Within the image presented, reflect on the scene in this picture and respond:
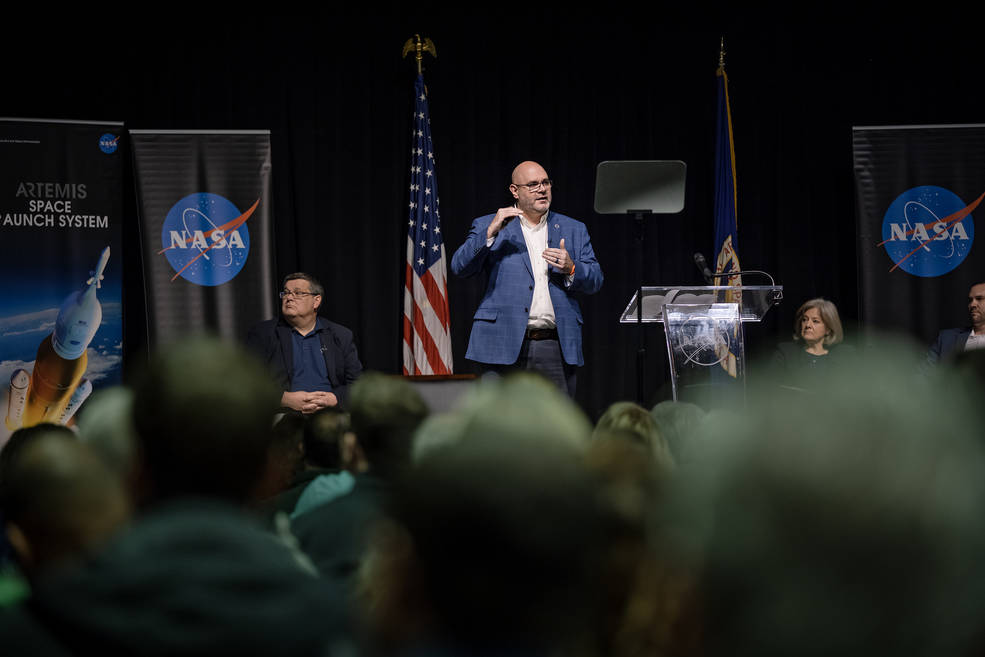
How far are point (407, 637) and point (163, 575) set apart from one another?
0.24 meters

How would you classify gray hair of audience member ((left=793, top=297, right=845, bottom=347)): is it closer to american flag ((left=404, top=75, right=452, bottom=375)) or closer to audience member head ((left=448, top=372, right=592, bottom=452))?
american flag ((left=404, top=75, right=452, bottom=375))

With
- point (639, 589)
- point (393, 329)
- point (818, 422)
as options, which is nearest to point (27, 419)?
point (393, 329)

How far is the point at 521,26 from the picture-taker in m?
6.34

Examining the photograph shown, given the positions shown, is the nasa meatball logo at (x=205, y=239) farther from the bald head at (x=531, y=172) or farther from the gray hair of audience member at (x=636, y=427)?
the gray hair of audience member at (x=636, y=427)

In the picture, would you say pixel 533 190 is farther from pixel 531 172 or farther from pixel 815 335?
pixel 815 335

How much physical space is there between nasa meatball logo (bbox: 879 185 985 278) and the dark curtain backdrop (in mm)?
570

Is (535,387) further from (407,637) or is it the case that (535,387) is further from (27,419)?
(27,419)

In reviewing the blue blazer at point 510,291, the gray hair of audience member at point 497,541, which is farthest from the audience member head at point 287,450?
the blue blazer at point 510,291

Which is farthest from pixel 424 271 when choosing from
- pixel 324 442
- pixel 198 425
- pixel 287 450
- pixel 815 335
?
pixel 198 425

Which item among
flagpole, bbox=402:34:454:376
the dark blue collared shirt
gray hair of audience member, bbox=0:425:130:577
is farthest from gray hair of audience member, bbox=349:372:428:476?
flagpole, bbox=402:34:454:376

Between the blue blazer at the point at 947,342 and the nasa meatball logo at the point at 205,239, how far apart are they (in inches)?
169

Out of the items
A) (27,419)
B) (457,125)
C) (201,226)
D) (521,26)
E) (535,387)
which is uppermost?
(521,26)

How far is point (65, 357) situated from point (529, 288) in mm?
3039

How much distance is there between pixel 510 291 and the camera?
14.6 feet
